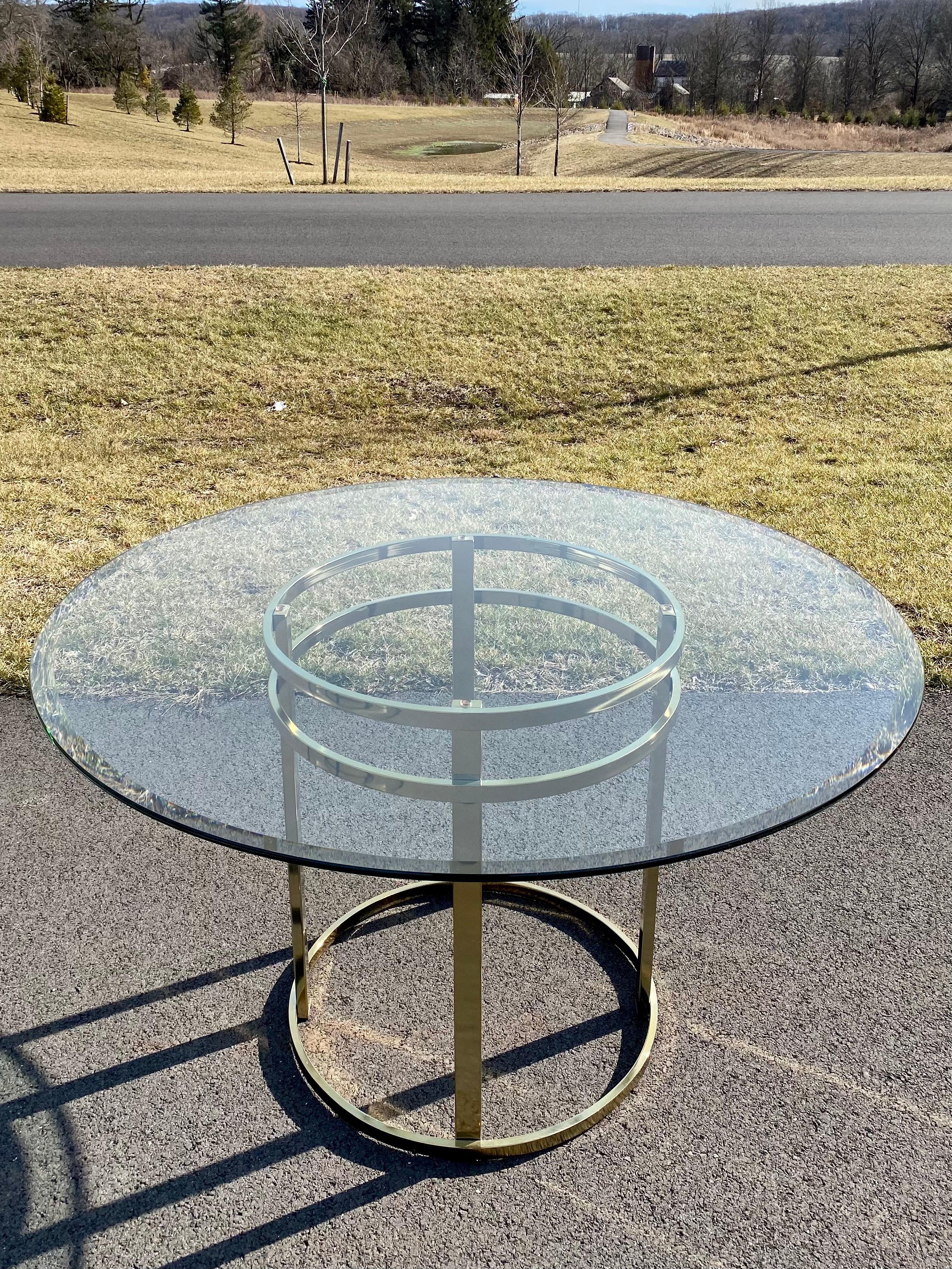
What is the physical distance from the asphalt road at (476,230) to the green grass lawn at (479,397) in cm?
87

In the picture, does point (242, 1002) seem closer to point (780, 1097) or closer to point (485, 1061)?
point (485, 1061)

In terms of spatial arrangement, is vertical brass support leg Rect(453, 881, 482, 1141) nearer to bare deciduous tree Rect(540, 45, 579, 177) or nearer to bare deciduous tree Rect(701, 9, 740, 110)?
bare deciduous tree Rect(540, 45, 579, 177)

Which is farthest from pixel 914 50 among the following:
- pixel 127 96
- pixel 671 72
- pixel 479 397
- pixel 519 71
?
pixel 479 397

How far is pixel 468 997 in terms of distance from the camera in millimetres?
1998

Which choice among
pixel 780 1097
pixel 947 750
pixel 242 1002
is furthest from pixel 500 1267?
pixel 947 750

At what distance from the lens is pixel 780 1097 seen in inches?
89.2

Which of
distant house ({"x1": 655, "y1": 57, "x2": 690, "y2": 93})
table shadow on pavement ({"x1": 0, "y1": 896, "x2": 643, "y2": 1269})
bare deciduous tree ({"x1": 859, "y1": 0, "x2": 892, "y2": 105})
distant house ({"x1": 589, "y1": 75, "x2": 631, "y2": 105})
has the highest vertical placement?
distant house ({"x1": 655, "y1": 57, "x2": 690, "y2": 93})

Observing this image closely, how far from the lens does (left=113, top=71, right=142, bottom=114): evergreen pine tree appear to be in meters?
39.8

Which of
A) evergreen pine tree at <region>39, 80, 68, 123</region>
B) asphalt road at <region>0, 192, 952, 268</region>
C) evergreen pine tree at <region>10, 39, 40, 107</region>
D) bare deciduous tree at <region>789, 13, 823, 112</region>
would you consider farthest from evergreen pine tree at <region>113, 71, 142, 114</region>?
bare deciduous tree at <region>789, 13, 823, 112</region>

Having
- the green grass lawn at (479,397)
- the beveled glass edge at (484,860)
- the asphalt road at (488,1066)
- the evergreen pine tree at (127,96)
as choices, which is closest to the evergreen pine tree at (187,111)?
the evergreen pine tree at (127,96)

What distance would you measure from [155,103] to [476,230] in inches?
1387

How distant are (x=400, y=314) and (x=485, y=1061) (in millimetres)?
7147

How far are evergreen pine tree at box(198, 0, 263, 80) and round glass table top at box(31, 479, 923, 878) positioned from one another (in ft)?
190

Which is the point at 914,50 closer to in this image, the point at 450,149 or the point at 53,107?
the point at 450,149
